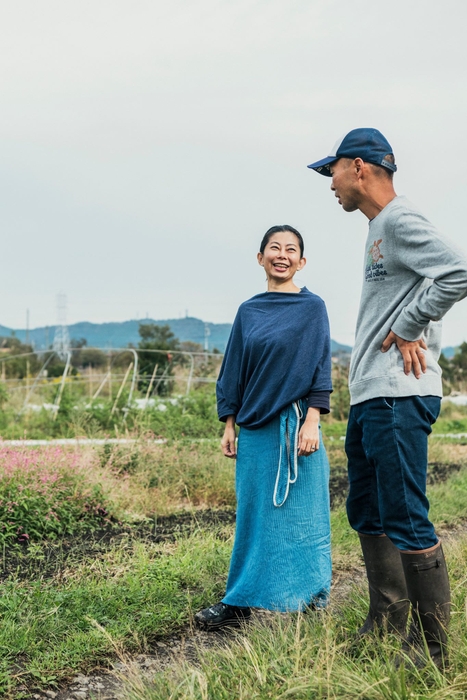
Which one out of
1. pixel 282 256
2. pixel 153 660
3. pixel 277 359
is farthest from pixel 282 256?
pixel 153 660

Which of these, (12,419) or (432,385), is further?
(12,419)

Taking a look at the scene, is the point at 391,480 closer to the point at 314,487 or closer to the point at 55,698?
the point at 314,487

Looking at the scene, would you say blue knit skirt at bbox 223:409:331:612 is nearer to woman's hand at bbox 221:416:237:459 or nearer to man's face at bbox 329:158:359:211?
woman's hand at bbox 221:416:237:459

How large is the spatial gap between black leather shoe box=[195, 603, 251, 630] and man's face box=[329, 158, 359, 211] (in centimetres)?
201

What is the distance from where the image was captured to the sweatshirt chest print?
9.21 ft

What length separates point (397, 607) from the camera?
297cm

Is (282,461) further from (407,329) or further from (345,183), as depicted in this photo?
(345,183)

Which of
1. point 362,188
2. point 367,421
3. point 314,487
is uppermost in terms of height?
point 362,188

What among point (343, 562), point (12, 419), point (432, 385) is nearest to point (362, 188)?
point (432, 385)

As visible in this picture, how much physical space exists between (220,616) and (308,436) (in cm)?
98

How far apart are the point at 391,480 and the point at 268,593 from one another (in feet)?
4.02

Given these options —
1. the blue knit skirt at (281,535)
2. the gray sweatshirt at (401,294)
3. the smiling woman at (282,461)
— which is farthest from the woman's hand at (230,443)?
the gray sweatshirt at (401,294)

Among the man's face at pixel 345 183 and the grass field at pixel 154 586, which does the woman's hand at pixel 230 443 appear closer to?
the grass field at pixel 154 586

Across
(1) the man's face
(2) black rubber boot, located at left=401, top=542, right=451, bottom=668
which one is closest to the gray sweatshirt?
(1) the man's face
